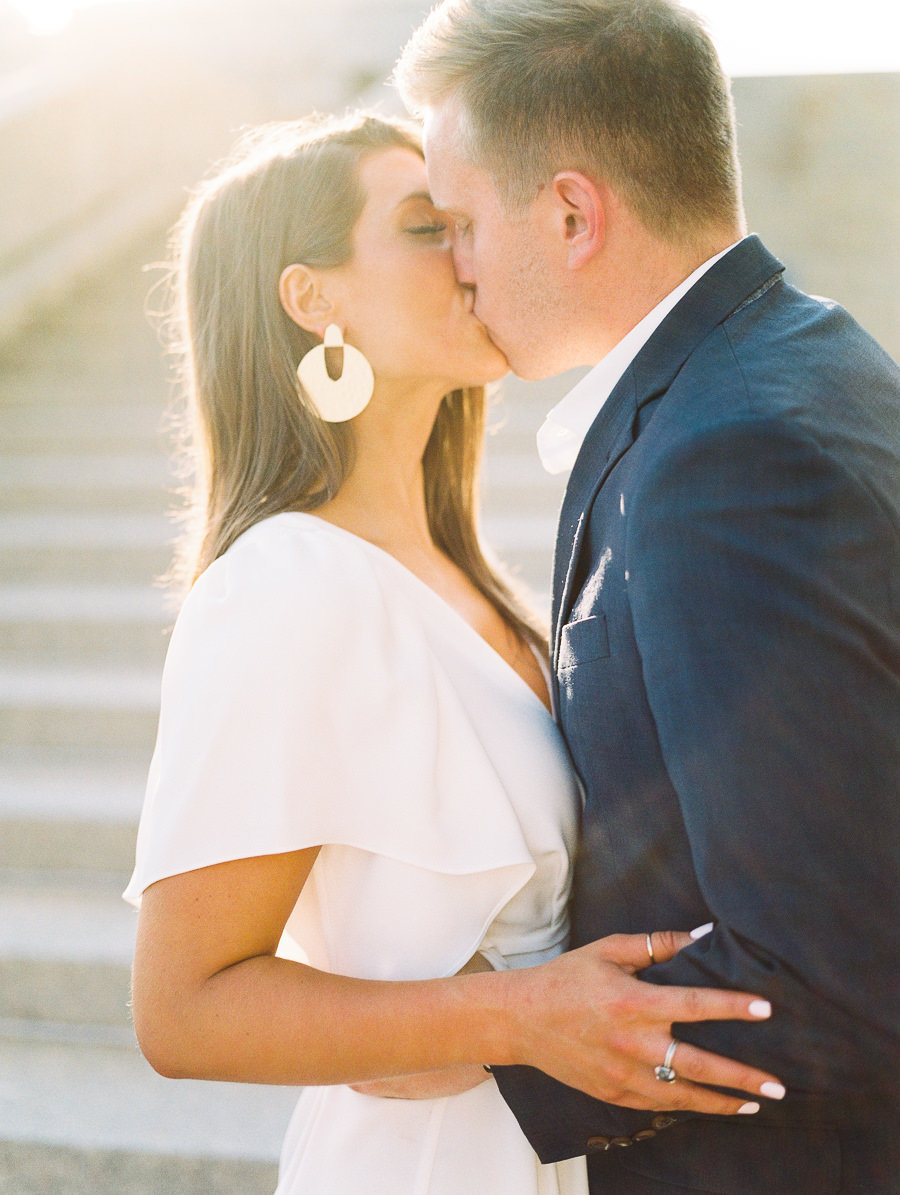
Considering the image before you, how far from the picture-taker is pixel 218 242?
188cm

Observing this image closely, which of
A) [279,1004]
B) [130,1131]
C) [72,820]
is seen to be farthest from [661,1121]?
[72,820]

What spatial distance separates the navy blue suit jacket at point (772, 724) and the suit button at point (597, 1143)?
15 millimetres

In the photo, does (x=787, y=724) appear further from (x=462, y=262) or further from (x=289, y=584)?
(x=462, y=262)

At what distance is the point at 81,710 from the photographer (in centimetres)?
341

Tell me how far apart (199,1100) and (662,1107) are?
1823mm

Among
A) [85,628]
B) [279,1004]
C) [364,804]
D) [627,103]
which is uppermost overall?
[627,103]

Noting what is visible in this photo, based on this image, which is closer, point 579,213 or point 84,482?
point 579,213

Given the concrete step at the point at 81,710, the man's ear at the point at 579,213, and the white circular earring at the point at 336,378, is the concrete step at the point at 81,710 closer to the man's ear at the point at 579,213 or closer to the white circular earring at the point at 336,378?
the white circular earring at the point at 336,378

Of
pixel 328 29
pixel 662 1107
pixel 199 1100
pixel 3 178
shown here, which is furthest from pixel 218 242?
pixel 328 29

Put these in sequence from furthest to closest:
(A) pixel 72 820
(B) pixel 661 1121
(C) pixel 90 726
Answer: (C) pixel 90 726 < (A) pixel 72 820 < (B) pixel 661 1121

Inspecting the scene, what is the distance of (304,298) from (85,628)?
2.18m

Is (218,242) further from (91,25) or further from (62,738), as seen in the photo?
(91,25)

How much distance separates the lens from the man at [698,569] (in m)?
1.03

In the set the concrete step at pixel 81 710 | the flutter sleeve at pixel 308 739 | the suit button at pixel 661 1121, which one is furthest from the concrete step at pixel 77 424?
the suit button at pixel 661 1121
